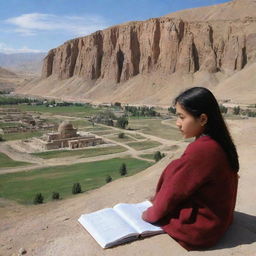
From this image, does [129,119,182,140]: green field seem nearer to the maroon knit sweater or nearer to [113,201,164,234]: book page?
[113,201,164,234]: book page

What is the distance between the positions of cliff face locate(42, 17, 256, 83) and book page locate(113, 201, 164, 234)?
9530 cm

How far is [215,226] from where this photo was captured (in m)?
5.21

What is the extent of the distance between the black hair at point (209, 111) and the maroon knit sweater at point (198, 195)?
0.10 metres

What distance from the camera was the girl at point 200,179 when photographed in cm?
495

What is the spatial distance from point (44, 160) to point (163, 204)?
37647 millimetres

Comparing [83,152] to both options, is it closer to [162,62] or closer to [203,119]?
[203,119]

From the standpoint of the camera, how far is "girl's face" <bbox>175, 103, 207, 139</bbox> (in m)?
5.06

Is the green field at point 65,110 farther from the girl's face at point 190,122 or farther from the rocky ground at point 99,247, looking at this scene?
the girl's face at point 190,122

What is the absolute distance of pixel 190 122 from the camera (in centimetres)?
511

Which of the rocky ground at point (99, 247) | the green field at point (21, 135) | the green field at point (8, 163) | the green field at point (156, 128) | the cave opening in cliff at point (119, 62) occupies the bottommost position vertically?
the green field at point (8, 163)

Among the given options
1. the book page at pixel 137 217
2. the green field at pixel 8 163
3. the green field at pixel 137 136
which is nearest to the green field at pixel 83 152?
the green field at pixel 8 163

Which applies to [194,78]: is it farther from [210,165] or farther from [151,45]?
[210,165]

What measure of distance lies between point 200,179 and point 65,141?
4608 centimetres

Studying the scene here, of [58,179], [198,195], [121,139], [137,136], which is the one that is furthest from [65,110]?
[198,195]
